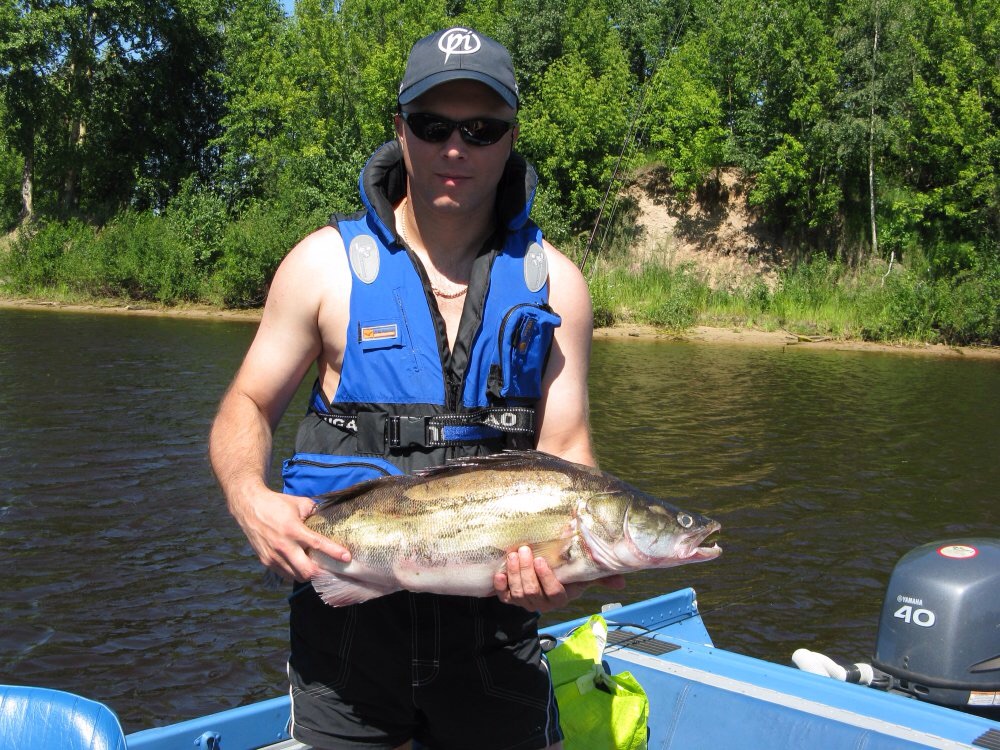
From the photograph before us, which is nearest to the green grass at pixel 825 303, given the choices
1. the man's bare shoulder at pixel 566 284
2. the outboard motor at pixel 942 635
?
the outboard motor at pixel 942 635

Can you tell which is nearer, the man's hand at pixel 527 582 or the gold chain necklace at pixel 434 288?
the man's hand at pixel 527 582

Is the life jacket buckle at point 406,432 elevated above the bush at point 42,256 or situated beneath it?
situated beneath

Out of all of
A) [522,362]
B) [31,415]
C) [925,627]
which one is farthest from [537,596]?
[31,415]

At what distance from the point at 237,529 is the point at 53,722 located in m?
8.34

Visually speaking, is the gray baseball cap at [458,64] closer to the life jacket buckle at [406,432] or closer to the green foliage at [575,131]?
the life jacket buckle at [406,432]

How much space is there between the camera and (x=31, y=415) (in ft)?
52.7

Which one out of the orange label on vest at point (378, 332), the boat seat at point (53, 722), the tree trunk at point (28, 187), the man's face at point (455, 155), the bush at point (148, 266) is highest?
the tree trunk at point (28, 187)

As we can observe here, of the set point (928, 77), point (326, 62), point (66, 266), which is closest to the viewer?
point (928, 77)

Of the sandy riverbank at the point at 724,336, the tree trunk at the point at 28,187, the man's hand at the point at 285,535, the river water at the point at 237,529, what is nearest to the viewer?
the man's hand at the point at 285,535

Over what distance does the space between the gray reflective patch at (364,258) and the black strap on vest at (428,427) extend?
0.39 meters

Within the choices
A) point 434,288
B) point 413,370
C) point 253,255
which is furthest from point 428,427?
point 253,255

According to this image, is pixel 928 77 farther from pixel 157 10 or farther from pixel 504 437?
pixel 504 437

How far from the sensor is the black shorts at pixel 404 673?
2.72 meters

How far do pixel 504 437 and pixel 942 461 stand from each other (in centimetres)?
1403
